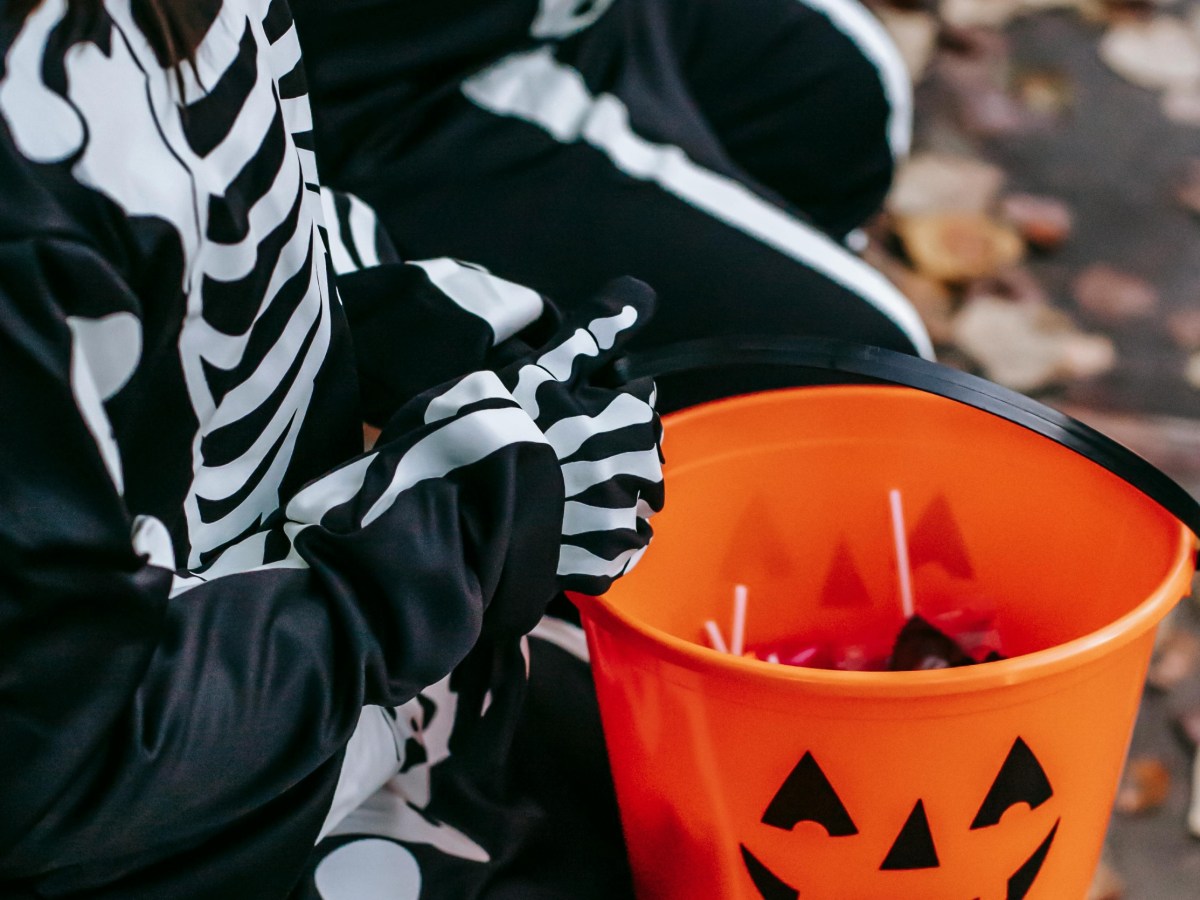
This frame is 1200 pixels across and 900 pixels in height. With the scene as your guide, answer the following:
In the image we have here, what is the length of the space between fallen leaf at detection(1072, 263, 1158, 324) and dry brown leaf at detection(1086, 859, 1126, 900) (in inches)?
28.2

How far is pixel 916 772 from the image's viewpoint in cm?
55

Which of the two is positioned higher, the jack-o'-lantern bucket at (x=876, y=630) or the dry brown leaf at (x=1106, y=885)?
the jack-o'-lantern bucket at (x=876, y=630)

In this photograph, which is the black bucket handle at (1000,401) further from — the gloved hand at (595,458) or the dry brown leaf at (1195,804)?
the dry brown leaf at (1195,804)

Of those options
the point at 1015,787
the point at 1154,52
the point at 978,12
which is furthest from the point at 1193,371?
the point at 1015,787

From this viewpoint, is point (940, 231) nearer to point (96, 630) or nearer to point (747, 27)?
point (747, 27)

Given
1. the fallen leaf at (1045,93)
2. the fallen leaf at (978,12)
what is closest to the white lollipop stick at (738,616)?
the fallen leaf at (1045,93)

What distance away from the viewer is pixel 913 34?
1.69 metres

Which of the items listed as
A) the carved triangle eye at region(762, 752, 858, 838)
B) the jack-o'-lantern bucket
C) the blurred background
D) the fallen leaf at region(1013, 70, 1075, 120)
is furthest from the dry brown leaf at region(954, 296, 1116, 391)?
the carved triangle eye at region(762, 752, 858, 838)

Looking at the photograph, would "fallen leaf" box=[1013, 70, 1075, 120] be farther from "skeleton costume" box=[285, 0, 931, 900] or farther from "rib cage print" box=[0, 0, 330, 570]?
"rib cage print" box=[0, 0, 330, 570]

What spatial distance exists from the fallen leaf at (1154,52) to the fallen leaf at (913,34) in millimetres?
226

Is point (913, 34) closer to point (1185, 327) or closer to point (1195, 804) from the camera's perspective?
point (1185, 327)

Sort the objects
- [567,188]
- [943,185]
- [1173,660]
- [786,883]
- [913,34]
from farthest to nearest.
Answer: [913,34], [943,185], [1173,660], [567,188], [786,883]

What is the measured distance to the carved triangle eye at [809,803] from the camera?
0.55 metres

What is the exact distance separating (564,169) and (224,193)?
1.46 feet
